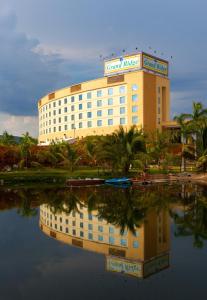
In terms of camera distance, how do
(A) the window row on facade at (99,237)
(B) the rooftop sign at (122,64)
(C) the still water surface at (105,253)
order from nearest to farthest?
(C) the still water surface at (105,253) → (A) the window row on facade at (99,237) → (B) the rooftop sign at (122,64)

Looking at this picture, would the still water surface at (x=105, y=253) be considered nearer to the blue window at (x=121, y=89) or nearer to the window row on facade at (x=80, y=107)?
the blue window at (x=121, y=89)

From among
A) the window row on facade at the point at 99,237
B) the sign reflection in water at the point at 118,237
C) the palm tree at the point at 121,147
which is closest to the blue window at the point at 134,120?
the palm tree at the point at 121,147

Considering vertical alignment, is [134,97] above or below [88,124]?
above

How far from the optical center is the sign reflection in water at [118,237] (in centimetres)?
1177

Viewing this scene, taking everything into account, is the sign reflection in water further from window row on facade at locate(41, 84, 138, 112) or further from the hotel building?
window row on facade at locate(41, 84, 138, 112)

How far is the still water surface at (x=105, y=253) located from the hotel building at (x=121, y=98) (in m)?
61.4

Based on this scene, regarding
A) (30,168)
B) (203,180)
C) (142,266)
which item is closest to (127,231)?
(142,266)

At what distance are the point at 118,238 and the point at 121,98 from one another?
73.3m

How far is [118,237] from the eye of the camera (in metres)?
15.4

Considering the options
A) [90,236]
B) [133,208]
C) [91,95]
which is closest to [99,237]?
[90,236]

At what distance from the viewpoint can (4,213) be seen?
23422 millimetres

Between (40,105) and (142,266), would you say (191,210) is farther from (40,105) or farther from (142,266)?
(40,105)

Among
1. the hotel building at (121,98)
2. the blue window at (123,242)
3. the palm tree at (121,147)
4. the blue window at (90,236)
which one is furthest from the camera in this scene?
the hotel building at (121,98)

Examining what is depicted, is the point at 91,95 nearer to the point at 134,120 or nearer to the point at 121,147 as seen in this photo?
the point at 134,120
